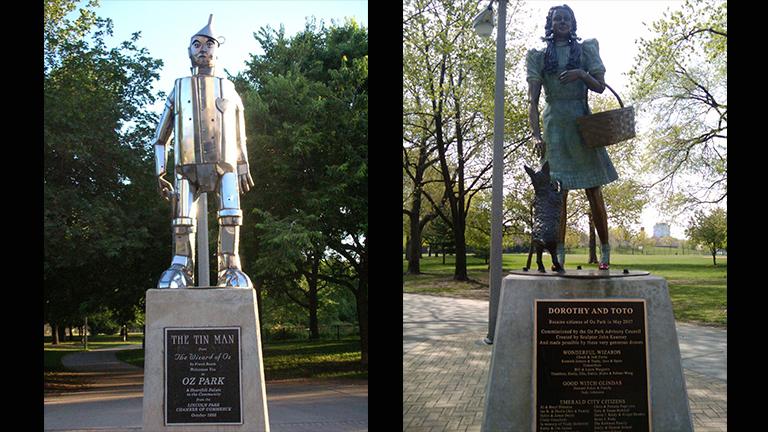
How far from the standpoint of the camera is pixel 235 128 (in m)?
5.47

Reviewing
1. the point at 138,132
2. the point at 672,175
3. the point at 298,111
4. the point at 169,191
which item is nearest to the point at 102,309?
the point at 138,132

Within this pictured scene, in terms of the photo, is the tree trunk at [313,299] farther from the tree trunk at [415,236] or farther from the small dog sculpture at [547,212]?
the small dog sculpture at [547,212]

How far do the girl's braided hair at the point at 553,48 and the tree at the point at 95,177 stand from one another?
976 centimetres

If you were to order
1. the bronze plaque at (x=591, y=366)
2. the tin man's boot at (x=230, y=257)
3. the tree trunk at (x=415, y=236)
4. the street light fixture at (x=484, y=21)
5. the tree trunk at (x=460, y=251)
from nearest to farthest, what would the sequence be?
1. the bronze plaque at (x=591, y=366)
2. the tin man's boot at (x=230, y=257)
3. the street light fixture at (x=484, y=21)
4. the tree trunk at (x=460, y=251)
5. the tree trunk at (x=415, y=236)

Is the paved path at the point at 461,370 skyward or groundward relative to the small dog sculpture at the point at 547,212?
groundward

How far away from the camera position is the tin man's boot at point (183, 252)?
5.15m

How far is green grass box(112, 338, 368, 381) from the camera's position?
14.7 meters

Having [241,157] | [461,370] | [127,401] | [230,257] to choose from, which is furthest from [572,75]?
[127,401]

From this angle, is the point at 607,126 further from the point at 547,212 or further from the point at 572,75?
the point at 547,212

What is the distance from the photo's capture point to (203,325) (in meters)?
4.80

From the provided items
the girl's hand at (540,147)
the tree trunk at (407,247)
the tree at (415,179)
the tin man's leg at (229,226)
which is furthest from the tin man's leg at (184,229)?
the tree trunk at (407,247)

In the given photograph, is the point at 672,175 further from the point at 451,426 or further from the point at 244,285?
Result: the point at 244,285

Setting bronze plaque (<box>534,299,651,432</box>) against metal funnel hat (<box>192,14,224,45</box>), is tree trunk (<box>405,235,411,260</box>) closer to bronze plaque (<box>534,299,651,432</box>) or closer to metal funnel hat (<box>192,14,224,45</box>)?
metal funnel hat (<box>192,14,224,45</box>)

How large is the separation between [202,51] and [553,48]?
2938 mm
